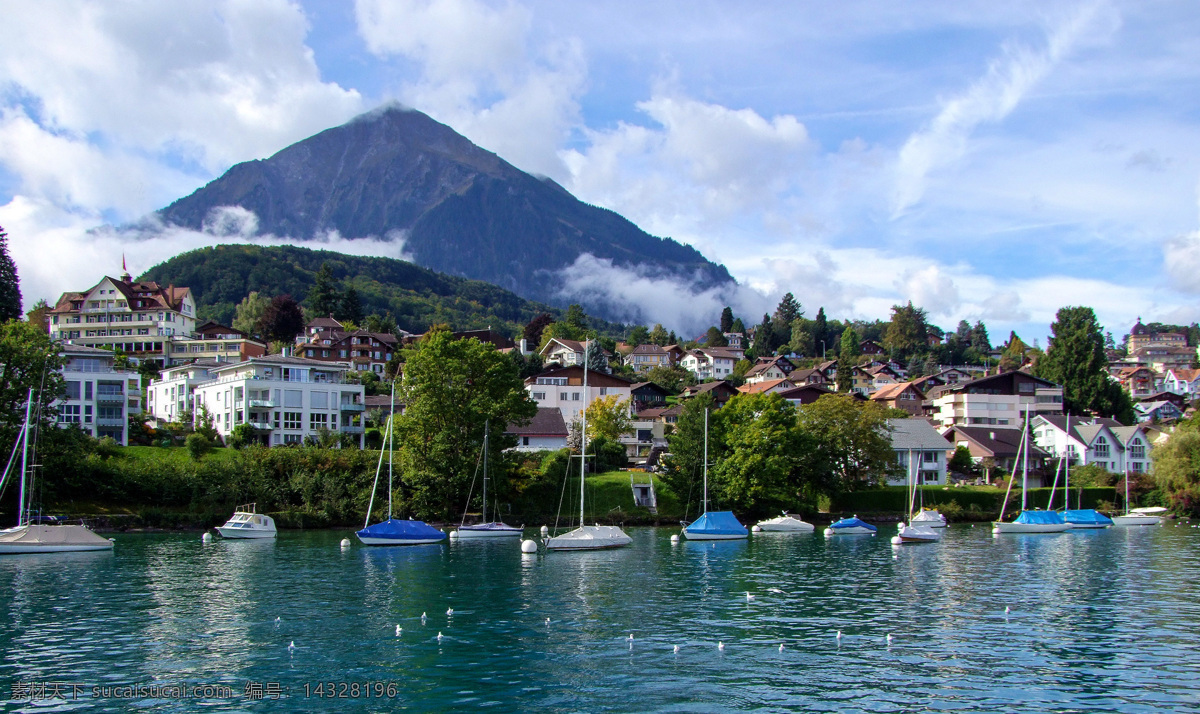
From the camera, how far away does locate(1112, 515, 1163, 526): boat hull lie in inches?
3546

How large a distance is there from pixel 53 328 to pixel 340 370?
262 ft

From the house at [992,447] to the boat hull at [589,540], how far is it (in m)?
65.6

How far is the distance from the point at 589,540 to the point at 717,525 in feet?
46.4

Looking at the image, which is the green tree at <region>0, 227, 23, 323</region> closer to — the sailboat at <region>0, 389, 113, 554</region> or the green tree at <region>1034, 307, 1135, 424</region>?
the sailboat at <region>0, 389, 113, 554</region>

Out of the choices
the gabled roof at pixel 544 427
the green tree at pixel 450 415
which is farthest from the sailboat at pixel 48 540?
the gabled roof at pixel 544 427

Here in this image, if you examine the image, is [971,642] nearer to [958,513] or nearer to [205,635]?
[205,635]

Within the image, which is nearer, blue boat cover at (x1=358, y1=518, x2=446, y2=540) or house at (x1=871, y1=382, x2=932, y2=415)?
blue boat cover at (x1=358, y1=518, x2=446, y2=540)

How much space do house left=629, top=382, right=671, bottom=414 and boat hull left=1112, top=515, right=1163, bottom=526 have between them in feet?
218

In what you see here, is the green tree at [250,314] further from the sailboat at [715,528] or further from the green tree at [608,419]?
the sailboat at [715,528]

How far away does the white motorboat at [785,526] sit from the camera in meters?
79.4

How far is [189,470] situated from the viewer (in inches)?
3066

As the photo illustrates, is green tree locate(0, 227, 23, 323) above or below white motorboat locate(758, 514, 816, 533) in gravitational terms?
above

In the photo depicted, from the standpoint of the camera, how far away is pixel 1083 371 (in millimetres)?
146000

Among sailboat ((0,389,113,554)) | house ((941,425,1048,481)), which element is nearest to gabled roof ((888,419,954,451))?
house ((941,425,1048,481))
